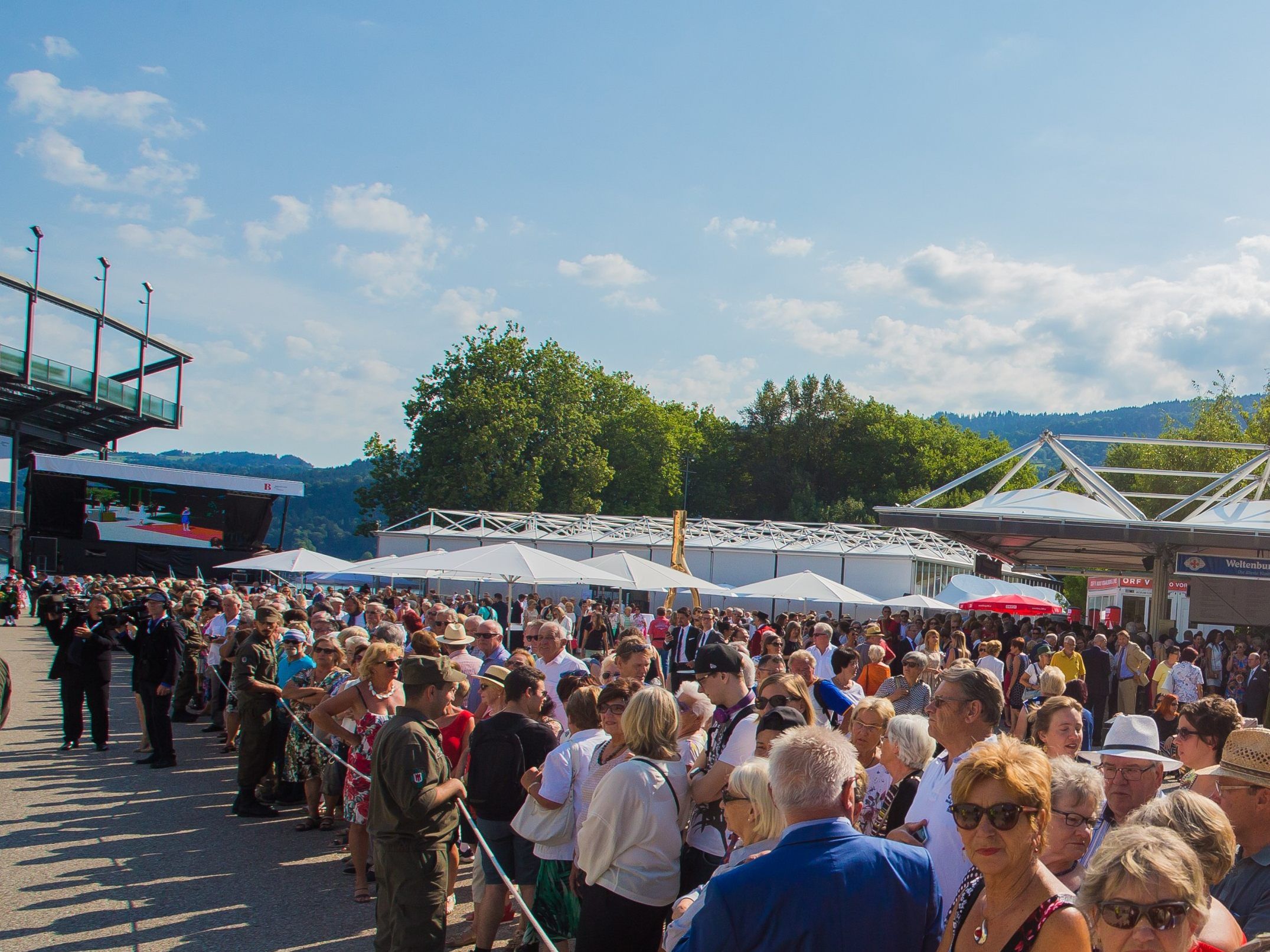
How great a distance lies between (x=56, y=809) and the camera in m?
8.88

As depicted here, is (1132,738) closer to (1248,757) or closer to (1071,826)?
(1248,757)

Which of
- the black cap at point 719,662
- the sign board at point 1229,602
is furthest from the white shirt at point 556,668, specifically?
the sign board at point 1229,602

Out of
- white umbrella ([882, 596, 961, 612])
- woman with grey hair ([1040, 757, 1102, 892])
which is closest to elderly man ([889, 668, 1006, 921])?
woman with grey hair ([1040, 757, 1102, 892])

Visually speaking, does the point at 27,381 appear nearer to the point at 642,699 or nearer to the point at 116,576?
the point at 116,576

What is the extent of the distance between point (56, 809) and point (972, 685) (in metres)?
8.48

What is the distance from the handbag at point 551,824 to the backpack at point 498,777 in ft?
1.37

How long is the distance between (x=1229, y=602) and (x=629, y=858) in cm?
2100

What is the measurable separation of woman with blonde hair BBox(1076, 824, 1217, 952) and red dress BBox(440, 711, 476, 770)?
15.7ft

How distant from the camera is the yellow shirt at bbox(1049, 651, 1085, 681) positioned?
43.2 ft

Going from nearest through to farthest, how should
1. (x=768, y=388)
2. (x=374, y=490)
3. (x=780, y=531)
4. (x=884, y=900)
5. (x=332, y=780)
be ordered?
1. (x=884, y=900)
2. (x=332, y=780)
3. (x=780, y=531)
4. (x=374, y=490)
5. (x=768, y=388)

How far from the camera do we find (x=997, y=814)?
8.32ft

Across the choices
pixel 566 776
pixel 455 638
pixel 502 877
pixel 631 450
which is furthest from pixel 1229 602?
pixel 631 450

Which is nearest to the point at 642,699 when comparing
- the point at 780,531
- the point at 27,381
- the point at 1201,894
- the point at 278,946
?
the point at 1201,894

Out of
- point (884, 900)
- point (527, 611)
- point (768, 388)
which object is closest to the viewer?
point (884, 900)
